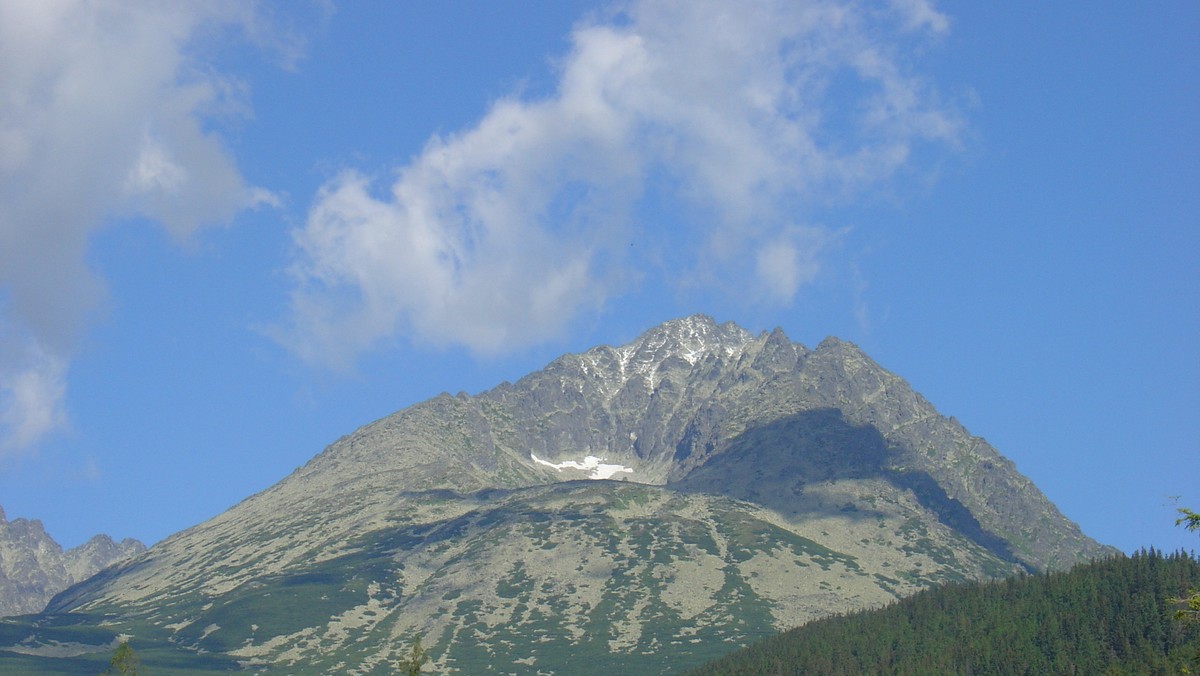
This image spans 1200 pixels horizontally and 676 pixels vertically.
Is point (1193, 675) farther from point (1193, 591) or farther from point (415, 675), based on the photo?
point (415, 675)

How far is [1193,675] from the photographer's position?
8012cm

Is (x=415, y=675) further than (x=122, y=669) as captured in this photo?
No

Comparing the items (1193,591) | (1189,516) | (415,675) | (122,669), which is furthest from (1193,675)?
(122,669)

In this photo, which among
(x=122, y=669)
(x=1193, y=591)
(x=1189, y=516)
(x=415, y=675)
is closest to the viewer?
(x=1189, y=516)

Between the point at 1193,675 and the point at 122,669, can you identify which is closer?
the point at 1193,675

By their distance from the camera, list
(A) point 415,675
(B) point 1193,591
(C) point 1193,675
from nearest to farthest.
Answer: (B) point 1193,591, (C) point 1193,675, (A) point 415,675

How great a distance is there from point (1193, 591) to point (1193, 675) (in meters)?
11.4

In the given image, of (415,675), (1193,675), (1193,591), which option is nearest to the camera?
(1193,591)

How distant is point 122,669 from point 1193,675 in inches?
5203

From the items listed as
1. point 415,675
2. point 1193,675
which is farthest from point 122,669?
point 1193,675

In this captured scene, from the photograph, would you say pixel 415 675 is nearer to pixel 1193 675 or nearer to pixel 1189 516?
pixel 1193 675

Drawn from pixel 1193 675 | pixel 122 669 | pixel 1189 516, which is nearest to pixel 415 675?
pixel 122 669

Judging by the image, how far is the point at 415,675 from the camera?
428ft

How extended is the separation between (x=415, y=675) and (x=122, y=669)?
54768mm
